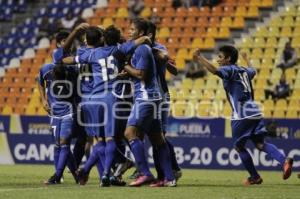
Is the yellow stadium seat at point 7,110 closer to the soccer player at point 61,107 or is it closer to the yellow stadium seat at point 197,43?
the yellow stadium seat at point 197,43

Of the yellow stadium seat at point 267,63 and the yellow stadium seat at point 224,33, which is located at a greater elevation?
the yellow stadium seat at point 224,33

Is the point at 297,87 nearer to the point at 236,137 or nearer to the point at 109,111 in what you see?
the point at 236,137

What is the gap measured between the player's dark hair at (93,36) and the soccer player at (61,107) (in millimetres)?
1073

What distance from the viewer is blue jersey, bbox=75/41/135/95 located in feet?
43.8

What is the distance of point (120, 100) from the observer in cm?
1409

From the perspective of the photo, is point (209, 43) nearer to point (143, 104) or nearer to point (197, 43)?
point (197, 43)

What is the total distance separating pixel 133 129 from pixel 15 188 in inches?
70.1

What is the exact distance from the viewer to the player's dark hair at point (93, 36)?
13.4 metres

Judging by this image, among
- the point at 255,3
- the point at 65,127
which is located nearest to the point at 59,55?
the point at 65,127

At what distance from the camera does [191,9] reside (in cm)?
2792

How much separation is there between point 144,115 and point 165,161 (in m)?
0.74

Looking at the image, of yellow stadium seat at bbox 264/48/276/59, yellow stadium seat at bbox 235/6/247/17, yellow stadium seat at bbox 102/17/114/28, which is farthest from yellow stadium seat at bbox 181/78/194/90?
yellow stadium seat at bbox 102/17/114/28

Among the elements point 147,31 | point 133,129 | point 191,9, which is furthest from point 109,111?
point 191,9

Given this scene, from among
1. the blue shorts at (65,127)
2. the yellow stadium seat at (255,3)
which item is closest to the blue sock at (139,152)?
the blue shorts at (65,127)
